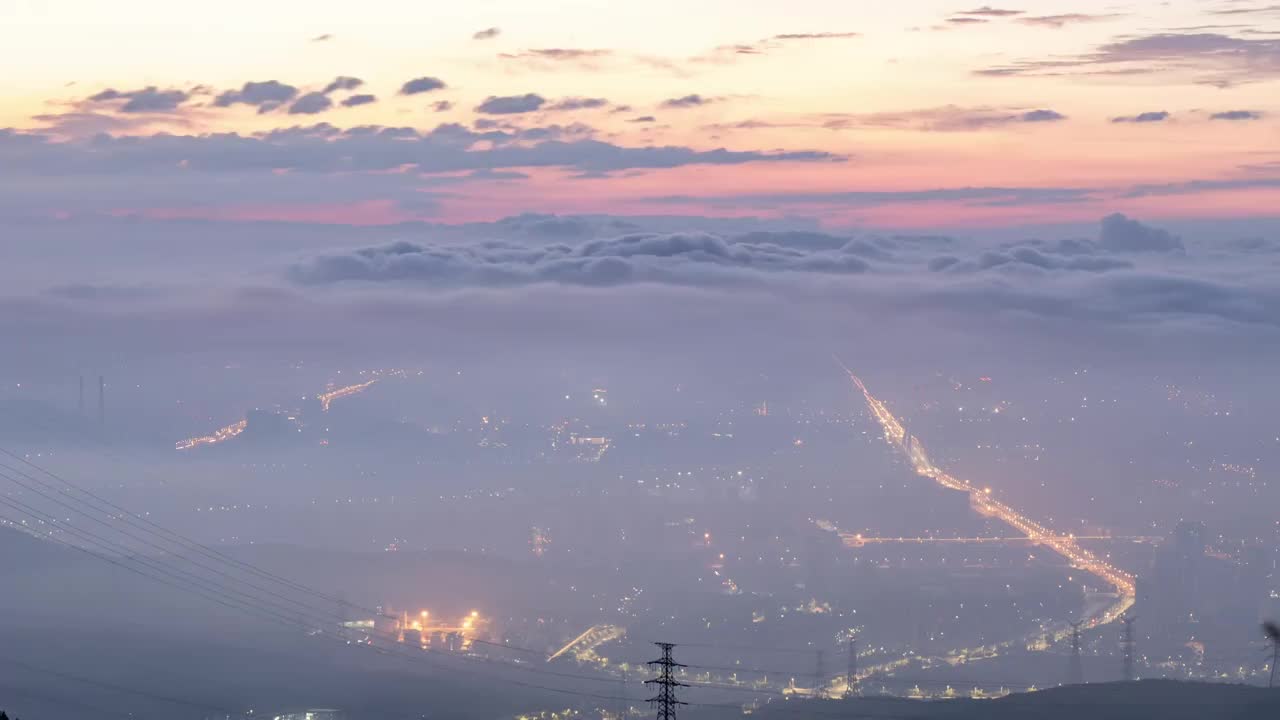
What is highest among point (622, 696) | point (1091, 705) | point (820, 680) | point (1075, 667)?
point (1091, 705)

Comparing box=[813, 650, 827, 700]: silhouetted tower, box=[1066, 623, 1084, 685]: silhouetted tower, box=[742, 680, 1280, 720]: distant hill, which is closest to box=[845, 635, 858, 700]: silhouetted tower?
box=[813, 650, 827, 700]: silhouetted tower

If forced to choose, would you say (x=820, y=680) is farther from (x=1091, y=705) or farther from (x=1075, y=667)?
(x=1091, y=705)

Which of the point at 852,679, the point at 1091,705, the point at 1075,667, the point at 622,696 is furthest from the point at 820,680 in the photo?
the point at 1091,705

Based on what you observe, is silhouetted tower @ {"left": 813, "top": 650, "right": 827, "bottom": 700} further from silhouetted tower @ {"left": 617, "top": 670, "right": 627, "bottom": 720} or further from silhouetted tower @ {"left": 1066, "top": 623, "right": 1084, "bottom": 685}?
silhouetted tower @ {"left": 1066, "top": 623, "right": 1084, "bottom": 685}

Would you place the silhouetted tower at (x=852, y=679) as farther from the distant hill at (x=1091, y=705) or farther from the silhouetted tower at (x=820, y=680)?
the distant hill at (x=1091, y=705)


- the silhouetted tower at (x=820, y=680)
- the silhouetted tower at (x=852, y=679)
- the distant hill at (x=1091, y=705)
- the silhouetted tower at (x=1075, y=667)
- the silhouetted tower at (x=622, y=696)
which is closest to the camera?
the distant hill at (x=1091, y=705)

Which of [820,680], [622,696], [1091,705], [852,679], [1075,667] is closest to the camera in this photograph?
[1091,705]

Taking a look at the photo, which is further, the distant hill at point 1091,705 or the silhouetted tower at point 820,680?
the silhouetted tower at point 820,680

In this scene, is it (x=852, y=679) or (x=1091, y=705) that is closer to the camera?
(x=1091, y=705)

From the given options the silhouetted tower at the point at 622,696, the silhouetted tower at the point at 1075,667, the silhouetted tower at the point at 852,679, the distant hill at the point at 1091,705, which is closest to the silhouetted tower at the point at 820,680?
the silhouetted tower at the point at 852,679
